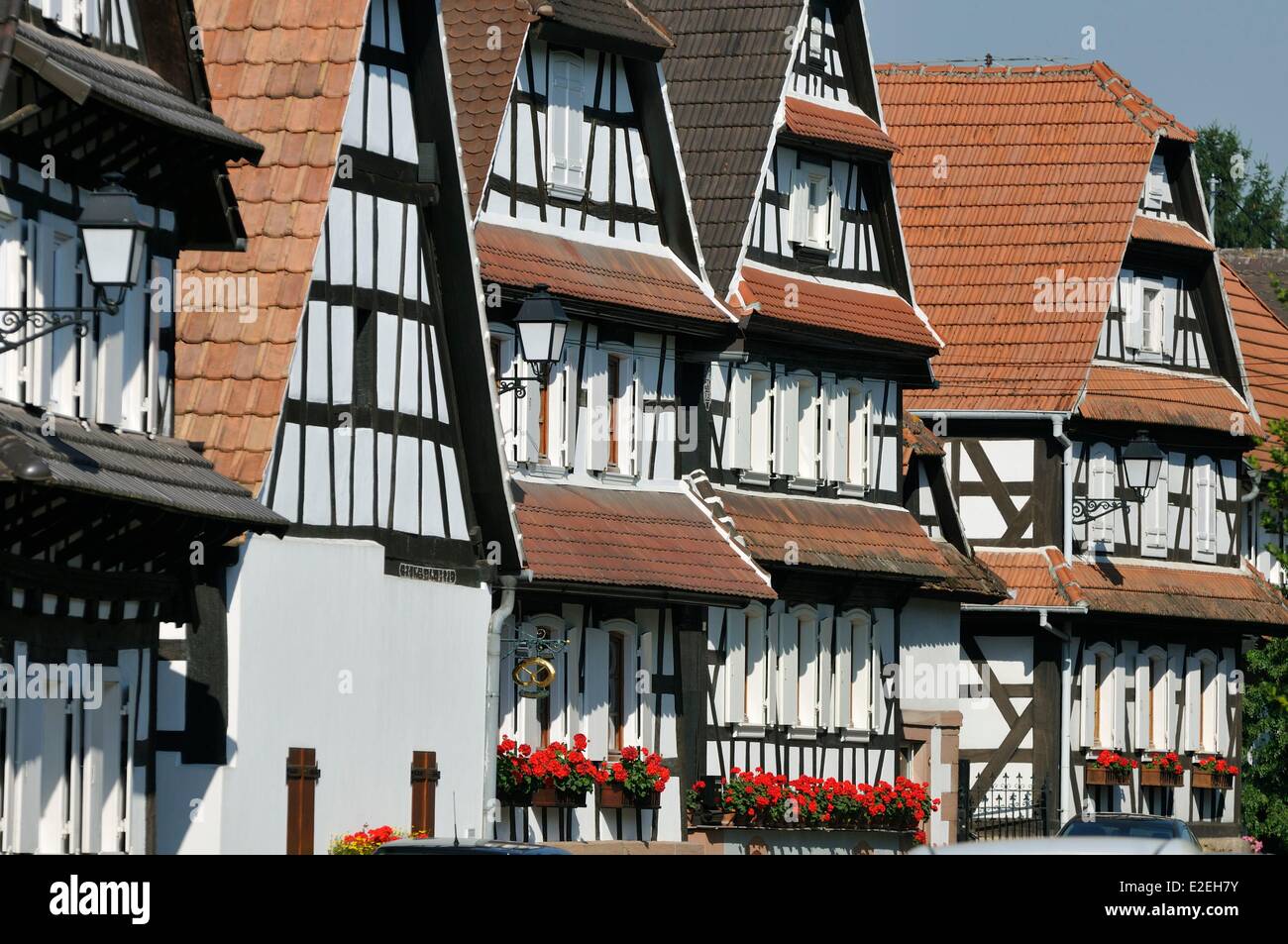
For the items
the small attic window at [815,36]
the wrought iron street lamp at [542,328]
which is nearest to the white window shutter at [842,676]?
the small attic window at [815,36]

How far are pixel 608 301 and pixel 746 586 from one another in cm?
375

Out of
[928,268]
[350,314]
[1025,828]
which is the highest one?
[928,268]

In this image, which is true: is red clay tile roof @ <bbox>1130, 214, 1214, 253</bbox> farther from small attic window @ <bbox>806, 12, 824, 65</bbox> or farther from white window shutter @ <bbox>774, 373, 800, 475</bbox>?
white window shutter @ <bbox>774, 373, 800, 475</bbox>

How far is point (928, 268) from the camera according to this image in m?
48.2

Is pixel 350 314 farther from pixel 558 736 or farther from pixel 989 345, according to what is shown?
pixel 989 345

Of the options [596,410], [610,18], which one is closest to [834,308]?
[596,410]

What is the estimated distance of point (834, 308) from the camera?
3975 cm

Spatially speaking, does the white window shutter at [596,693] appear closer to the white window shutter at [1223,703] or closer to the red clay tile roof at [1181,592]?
the red clay tile roof at [1181,592]

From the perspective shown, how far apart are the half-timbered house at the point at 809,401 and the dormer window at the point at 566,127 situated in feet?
10.5

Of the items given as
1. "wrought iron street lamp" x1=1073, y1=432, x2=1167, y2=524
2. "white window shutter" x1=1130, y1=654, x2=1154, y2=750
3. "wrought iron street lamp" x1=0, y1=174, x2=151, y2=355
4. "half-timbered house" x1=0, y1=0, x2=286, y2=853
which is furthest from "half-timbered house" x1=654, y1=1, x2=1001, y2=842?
"wrought iron street lamp" x1=0, y1=174, x2=151, y2=355

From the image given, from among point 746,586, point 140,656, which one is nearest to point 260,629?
point 140,656

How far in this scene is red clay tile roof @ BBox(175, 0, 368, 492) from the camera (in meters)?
25.7

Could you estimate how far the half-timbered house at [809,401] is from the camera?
37531 millimetres

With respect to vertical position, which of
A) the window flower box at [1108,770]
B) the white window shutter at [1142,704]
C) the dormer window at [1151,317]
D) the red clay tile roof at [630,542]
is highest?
the dormer window at [1151,317]
